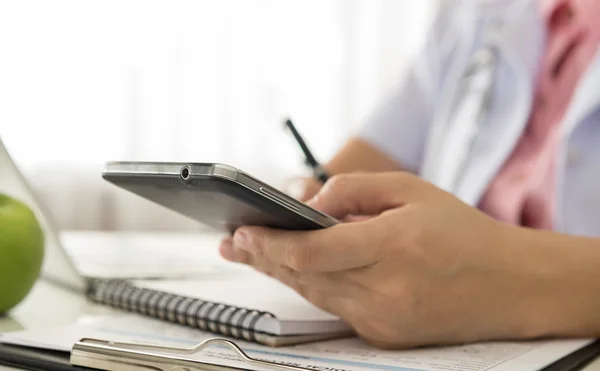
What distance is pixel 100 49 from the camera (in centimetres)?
186

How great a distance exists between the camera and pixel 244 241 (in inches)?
17.1

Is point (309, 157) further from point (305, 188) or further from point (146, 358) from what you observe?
point (146, 358)

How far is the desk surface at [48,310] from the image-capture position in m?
0.52

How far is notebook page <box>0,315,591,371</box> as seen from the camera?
390 millimetres

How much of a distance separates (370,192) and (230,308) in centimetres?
12

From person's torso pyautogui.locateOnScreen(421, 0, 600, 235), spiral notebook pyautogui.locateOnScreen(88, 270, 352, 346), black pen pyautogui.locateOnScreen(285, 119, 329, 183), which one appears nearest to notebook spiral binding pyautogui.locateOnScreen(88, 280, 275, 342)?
spiral notebook pyautogui.locateOnScreen(88, 270, 352, 346)

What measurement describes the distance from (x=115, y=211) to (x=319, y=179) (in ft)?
4.22

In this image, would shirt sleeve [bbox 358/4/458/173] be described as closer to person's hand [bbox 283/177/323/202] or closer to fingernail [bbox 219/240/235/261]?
person's hand [bbox 283/177/323/202]

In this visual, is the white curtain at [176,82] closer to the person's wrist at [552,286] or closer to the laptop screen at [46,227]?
the laptop screen at [46,227]

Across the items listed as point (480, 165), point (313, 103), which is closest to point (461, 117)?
point (480, 165)

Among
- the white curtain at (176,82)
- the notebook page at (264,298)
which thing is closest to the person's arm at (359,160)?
the notebook page at (264,298)

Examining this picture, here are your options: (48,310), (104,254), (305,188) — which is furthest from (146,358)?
(104,254)

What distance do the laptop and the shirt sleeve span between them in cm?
32

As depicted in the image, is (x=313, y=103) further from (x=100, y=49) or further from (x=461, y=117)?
(x=461, y=117)
